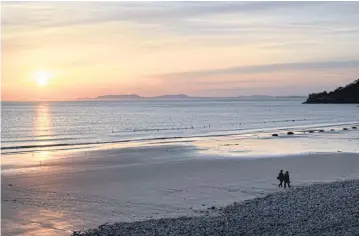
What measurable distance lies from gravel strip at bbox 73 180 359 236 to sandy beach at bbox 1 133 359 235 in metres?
1.40

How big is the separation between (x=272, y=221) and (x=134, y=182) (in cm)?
1119

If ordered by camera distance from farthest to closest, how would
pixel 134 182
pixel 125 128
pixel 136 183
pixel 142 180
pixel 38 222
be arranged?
pixel 125 128, pixel 142 180, pixel 134 182, pixel 136 183, pixel 38 222

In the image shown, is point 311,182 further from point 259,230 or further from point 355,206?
point 259,230

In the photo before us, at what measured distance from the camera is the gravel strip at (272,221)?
567 inches

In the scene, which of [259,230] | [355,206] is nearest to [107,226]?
[259,230]

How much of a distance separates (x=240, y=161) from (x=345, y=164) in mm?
6993

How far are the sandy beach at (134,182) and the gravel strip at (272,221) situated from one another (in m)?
1.40

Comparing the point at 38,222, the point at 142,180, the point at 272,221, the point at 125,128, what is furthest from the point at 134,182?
the point at 125,128

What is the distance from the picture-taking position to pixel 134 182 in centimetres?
2525

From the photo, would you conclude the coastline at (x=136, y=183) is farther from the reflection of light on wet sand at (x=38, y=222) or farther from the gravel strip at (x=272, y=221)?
the gravel strip at (x=272, y=221)

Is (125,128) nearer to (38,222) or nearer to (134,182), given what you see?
(134,182)

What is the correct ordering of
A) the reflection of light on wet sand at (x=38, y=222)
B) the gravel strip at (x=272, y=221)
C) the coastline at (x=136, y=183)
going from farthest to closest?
the coastline at (x=136, y=183)
the reflection of light on wet sand at (x=38, y=222)
the gravel strip at (x=272, y=221)

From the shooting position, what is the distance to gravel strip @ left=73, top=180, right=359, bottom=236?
1441 cm

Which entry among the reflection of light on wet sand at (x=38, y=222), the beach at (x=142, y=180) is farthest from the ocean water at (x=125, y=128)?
the reflection of light on wet sand at (x=38, y=222)
